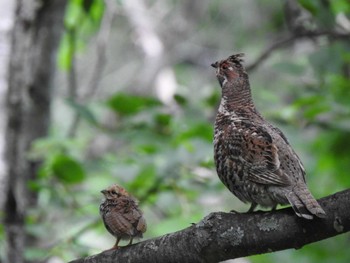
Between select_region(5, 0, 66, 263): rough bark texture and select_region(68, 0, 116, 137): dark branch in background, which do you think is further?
select_region(68, 0, 116, 137): dark branch in background

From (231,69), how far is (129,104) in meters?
1.92

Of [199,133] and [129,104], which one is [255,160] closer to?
[199,133]

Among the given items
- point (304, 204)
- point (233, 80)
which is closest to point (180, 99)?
point (233, 80)

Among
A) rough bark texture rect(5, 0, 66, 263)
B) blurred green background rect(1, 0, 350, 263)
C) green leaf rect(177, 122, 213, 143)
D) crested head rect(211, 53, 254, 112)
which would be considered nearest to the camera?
crested head rect(211, 53, 254, 112)

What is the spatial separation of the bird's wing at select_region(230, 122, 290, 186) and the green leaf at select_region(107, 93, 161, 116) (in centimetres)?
218

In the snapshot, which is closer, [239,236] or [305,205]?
[305,205]

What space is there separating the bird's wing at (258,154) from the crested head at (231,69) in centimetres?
47

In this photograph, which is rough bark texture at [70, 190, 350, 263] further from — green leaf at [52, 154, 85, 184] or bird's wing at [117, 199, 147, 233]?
green leaf at [52, 154, 85, 184]

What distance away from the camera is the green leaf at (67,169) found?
607cm

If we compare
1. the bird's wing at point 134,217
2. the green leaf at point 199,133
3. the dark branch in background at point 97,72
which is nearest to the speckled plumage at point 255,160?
the bird's wing at point 134,217

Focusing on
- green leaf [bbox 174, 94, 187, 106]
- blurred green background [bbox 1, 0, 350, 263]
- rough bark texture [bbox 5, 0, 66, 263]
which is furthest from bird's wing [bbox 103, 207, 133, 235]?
green leaf [bbox 174, 94, 187, 106]

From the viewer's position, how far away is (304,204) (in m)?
3.58

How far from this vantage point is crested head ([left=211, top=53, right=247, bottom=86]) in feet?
15.3

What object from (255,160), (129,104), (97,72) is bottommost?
(255,160)
